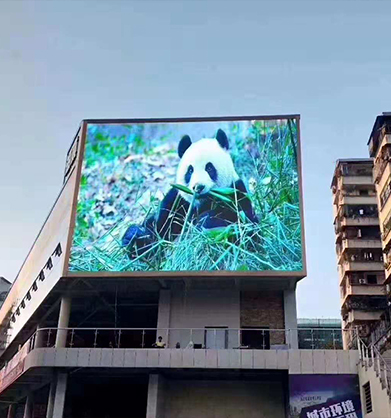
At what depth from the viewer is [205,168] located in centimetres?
2622

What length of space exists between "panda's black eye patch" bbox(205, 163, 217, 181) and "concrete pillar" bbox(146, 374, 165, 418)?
8.84 meters

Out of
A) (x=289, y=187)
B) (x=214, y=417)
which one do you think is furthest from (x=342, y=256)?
(x=214, y=417)

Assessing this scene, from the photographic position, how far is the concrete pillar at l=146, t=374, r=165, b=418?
2141cm

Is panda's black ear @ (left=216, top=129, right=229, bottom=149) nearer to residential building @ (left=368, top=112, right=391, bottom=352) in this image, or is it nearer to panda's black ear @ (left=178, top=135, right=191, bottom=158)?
panda's black ear @ (left=178, top=135, right=191, bottom=158)

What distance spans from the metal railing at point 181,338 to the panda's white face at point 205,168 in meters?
5.77

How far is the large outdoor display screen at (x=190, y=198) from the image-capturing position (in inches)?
957

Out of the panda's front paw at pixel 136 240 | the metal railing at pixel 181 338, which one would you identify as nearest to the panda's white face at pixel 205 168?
the panda's front paw at pixel 136 240

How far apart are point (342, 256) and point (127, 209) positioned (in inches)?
1095

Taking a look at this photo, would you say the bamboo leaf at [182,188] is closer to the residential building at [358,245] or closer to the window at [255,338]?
the window at [255,338]

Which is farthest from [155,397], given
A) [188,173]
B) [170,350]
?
[188,173]

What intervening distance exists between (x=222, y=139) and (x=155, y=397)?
1174cm

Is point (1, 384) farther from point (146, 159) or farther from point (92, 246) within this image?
point (146, 159)

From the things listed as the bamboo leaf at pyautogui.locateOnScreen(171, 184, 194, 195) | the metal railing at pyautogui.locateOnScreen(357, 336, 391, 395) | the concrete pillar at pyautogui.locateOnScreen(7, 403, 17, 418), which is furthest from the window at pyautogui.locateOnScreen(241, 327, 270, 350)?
the concrete pillar at pyautogui.locateOnScreen(7, 403, 17, 418)

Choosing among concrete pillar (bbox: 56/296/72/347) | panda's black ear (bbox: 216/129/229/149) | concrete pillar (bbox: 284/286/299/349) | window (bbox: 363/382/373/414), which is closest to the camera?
window (bbox: 363/382/373/414)
